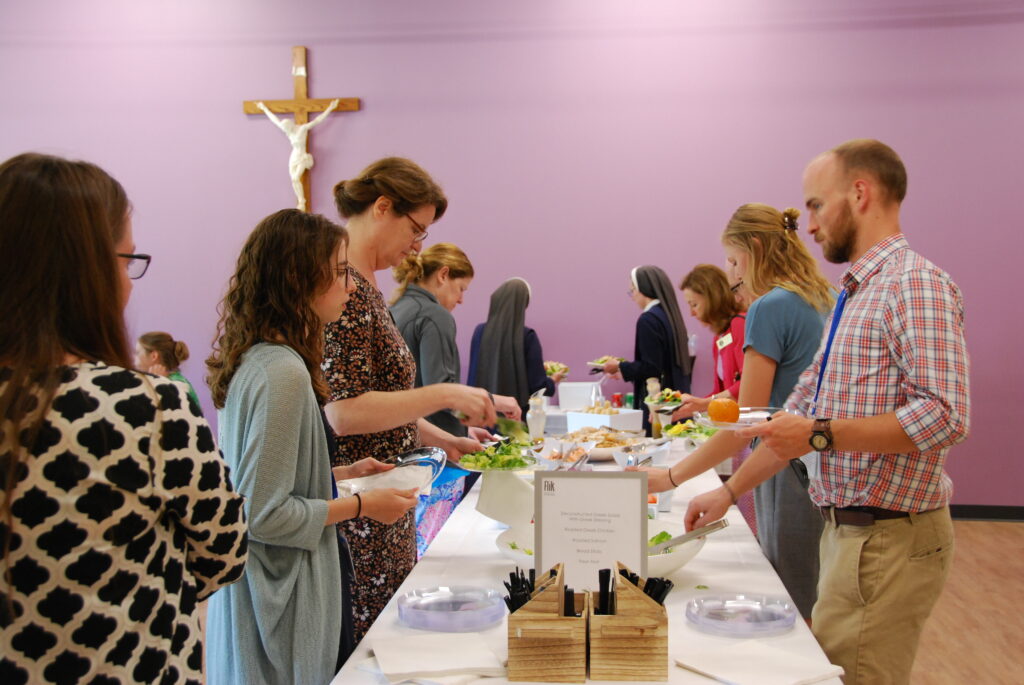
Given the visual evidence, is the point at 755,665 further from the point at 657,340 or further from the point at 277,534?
the point at 657,340

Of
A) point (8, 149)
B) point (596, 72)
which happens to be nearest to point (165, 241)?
point (8, 149)

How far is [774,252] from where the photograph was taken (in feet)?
8.32

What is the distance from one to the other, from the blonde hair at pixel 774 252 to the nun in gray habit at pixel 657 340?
212 cm

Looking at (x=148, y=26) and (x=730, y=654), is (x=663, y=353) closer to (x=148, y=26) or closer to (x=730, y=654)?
(x=730, y=654)

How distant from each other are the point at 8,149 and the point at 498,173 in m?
3.46

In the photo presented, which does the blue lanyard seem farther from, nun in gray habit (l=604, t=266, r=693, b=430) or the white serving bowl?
nun in gray habit (l=604, t=266, r=693, b=430)

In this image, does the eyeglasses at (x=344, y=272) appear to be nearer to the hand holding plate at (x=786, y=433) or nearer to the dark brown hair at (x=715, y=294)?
the hand holding plate at (x=786, y=433)

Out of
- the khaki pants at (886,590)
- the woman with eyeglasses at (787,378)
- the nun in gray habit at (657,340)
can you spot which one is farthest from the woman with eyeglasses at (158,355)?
the khaki pants at (886,590)

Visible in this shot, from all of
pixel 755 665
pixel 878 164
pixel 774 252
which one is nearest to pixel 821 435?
pixel 755 665

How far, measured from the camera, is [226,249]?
238 inches

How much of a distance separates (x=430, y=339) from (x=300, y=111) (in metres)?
3.42

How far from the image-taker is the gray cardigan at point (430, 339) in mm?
2969

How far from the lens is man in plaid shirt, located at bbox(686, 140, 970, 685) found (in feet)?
5.07

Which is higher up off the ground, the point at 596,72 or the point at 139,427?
the point at 596,72
